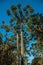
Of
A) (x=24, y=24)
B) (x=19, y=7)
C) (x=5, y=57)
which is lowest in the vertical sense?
(x=5, y=57)

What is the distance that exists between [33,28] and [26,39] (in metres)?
2.66

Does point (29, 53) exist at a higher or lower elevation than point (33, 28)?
lower

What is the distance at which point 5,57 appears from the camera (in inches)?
1563

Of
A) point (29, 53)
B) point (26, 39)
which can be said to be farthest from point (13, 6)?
point (29, 53)

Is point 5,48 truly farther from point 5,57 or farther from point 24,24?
point 24,24

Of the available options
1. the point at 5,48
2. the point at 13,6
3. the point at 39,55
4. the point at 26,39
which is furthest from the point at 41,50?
the point at 13,6

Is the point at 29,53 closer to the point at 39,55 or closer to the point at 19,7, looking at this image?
the point at 39,55

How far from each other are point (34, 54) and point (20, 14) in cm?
746

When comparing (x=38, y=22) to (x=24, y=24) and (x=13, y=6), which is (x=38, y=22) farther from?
(x=13, y=6)

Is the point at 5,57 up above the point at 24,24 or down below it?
below

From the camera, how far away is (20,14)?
3941cm

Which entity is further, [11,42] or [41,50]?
[11,42]

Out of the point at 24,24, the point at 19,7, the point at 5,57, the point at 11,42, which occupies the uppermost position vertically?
the point at 19,7

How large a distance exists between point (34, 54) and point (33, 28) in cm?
459
